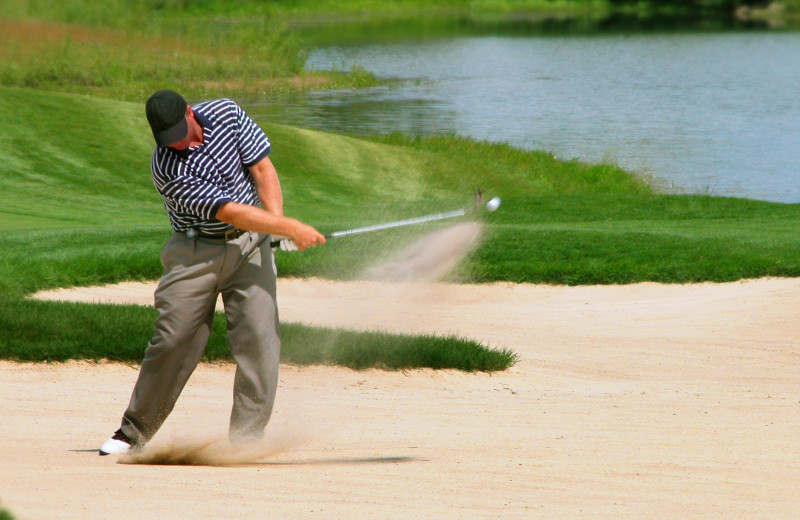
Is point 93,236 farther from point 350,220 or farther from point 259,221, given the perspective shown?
point 259,221

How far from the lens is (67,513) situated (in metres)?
4.24

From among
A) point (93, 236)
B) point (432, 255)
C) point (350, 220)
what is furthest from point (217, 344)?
point (350, 220)

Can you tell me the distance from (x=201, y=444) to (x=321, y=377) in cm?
202

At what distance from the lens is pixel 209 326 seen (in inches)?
217

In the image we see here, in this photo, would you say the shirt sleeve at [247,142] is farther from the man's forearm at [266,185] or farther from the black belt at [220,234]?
the black belt at [220,234]

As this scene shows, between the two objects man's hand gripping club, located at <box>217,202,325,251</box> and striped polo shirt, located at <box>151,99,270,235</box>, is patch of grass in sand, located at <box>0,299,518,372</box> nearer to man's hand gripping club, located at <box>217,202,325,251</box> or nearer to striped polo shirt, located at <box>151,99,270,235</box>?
striped polo shirt, located at <box>151,99,270,235</box>

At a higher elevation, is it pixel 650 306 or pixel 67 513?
pixel 67 513

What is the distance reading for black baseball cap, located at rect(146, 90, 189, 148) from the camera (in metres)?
4.93

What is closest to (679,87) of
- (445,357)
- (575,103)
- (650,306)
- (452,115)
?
(575,103)

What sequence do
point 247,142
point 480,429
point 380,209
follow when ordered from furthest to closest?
point 380,209 < point 480,429 < point 247,142

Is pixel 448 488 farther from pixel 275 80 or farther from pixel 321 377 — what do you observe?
pixel 275 80

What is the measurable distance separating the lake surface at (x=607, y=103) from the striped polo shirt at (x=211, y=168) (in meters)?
18.7

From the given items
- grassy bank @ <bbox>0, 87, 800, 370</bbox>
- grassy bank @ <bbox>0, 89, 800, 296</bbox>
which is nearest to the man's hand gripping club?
grassy bank @ <bbox>0, 89, 800, 296</bbox>

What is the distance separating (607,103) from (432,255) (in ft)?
109
